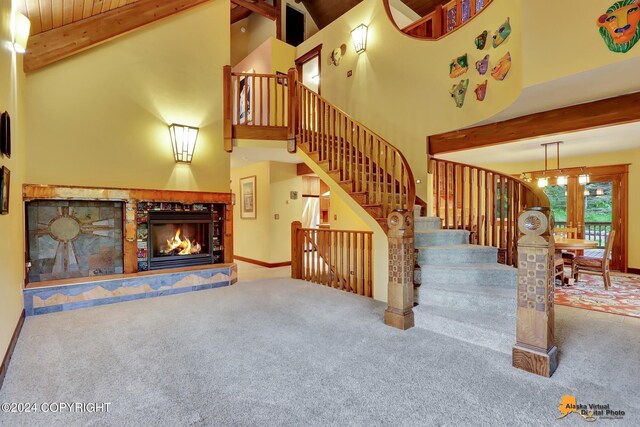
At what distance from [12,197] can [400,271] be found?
385cm

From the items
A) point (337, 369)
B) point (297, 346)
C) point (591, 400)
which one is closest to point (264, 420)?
point (337, 369)

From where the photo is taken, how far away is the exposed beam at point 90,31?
12.1 ft

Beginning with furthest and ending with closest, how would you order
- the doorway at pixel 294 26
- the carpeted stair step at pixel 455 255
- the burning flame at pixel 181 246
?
1. the doorway at pixel 294 26
2. the burning flame at pixel 181 246
3. the carpeted stair step at pixel 455 255

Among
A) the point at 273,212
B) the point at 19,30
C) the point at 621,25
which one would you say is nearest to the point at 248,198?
the point at 273,212

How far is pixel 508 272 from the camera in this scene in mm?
3426

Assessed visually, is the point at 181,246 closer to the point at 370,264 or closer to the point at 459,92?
the point at 370,264

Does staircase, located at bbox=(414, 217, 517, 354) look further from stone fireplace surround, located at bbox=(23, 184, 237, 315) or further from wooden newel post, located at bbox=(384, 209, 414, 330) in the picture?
stone fireplace surround, located at bbox=(23, 184, 237, 315)

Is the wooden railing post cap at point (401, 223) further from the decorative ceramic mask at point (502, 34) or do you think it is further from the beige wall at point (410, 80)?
the decorative ceramic mask at point (502, 34)

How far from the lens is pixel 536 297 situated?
2.36m

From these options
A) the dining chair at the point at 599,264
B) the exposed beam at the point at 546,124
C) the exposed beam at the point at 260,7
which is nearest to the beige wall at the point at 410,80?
the exposed beam at the point at 546,124

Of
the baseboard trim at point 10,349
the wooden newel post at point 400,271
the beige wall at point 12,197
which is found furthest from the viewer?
the wooden newel post at point 400,271

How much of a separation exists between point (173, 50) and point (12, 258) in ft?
11.7

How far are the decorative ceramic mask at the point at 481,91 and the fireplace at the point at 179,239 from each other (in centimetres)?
441

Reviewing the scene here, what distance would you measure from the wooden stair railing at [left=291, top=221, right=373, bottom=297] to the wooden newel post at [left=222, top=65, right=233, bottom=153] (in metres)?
1.85
